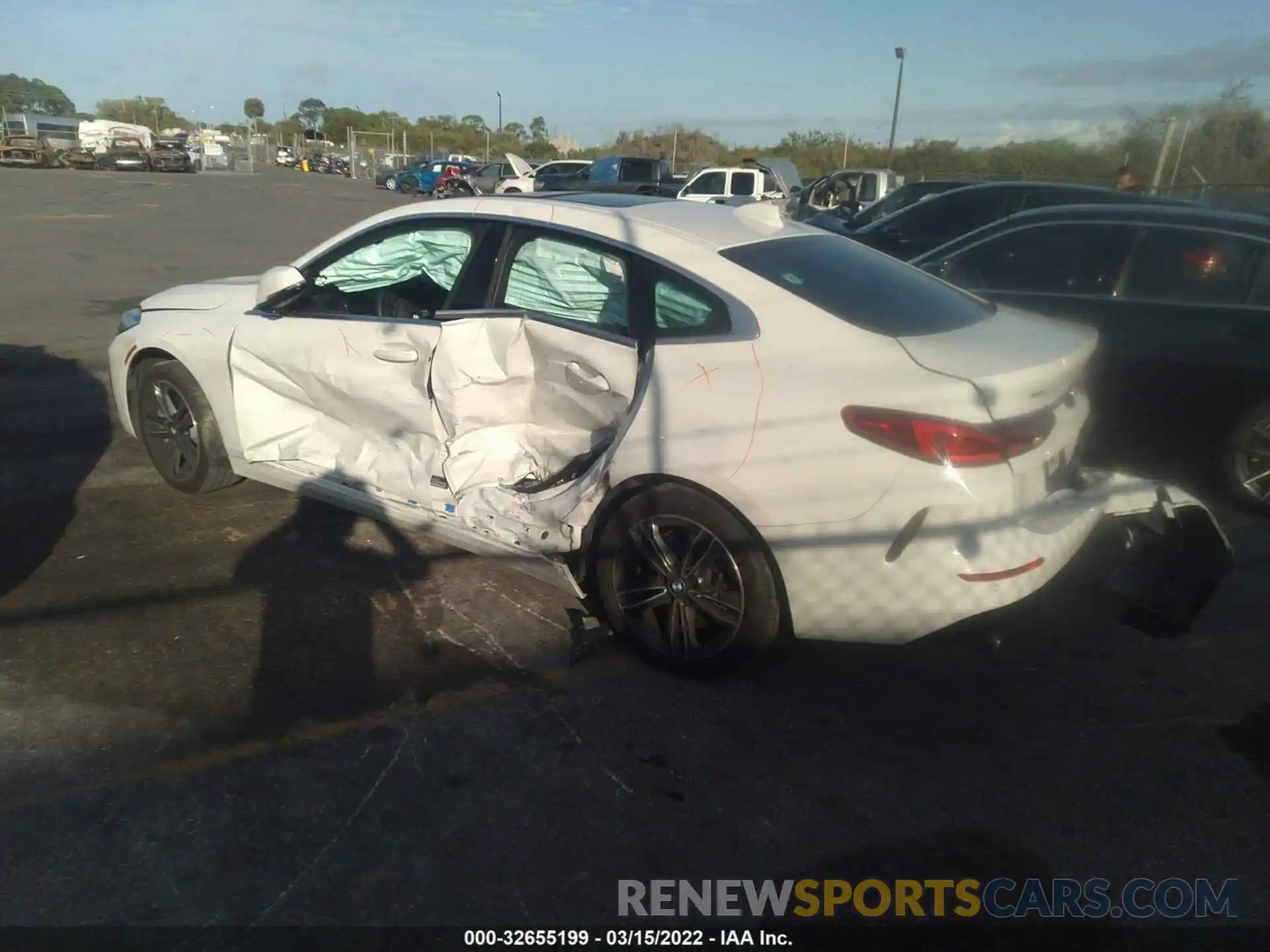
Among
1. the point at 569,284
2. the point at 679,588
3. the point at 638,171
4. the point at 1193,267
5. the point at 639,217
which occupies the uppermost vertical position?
the point at 638,171

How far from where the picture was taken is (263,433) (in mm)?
4613

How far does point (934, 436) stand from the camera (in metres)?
2.85

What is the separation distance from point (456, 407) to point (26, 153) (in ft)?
185

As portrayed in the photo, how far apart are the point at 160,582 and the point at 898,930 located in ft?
11.2

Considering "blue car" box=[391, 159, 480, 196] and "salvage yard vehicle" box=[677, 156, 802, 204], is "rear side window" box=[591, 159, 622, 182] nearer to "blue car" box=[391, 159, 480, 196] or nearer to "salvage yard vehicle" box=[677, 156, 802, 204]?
"salvage yard vehicle" box=[677, 156, 802, 204]

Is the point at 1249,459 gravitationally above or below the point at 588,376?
below

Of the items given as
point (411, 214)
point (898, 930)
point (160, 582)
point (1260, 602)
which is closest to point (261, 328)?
point (411, 214)

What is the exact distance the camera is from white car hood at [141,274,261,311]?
4795 millimetres

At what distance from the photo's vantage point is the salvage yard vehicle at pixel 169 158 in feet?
160

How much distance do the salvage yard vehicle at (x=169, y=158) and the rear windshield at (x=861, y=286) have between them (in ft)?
177

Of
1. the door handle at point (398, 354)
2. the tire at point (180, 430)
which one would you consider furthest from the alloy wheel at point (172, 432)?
the door handle at point (398, 354)

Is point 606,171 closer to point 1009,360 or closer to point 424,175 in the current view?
point 424,175

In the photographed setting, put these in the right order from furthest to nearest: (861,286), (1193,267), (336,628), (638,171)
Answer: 1. (638,171)
2. (1193,267)
3. (336,628)
4. (861,286)

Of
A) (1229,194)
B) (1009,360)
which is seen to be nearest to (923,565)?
(1009,360)
